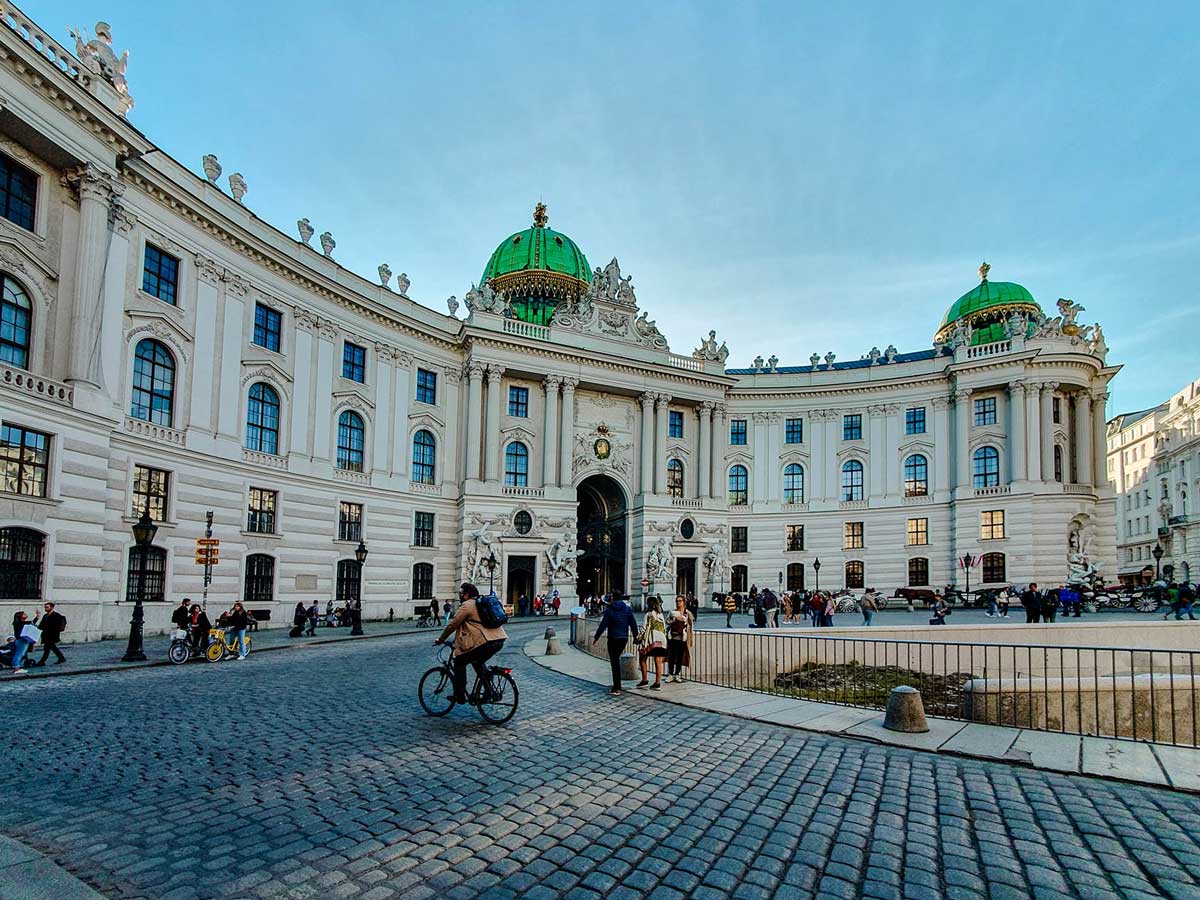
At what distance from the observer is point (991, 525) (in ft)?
154

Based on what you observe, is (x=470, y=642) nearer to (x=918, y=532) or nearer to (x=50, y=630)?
(x=50, y=630)

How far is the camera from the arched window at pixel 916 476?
50.9 metres

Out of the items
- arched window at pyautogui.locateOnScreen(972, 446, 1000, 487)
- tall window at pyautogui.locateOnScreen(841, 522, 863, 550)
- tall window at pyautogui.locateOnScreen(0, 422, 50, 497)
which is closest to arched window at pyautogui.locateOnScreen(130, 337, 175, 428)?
tall window at pyautogui.locateOnScreen(0, 422, 50, 497)

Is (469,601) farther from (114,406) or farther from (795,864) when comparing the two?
(114,406)

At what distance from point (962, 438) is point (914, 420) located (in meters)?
3.68

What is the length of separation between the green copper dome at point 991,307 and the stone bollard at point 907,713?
166 ft

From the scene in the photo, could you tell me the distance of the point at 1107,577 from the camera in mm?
46094

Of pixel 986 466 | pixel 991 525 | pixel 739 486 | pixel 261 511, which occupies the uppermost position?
pixel 986 466

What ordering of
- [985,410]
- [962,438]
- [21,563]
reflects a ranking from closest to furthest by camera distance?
1. [21,563]
2. [962,438]
3. [985,410]

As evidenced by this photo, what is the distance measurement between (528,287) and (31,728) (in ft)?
156

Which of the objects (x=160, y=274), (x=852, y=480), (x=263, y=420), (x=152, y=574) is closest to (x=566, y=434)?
(x=263, y=420)

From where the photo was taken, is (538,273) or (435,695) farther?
(538,273)

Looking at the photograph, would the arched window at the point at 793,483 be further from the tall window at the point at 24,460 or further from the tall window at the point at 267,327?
the tall window at the point at 24,460

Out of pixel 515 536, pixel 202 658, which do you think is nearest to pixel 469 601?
pixel 202 658
